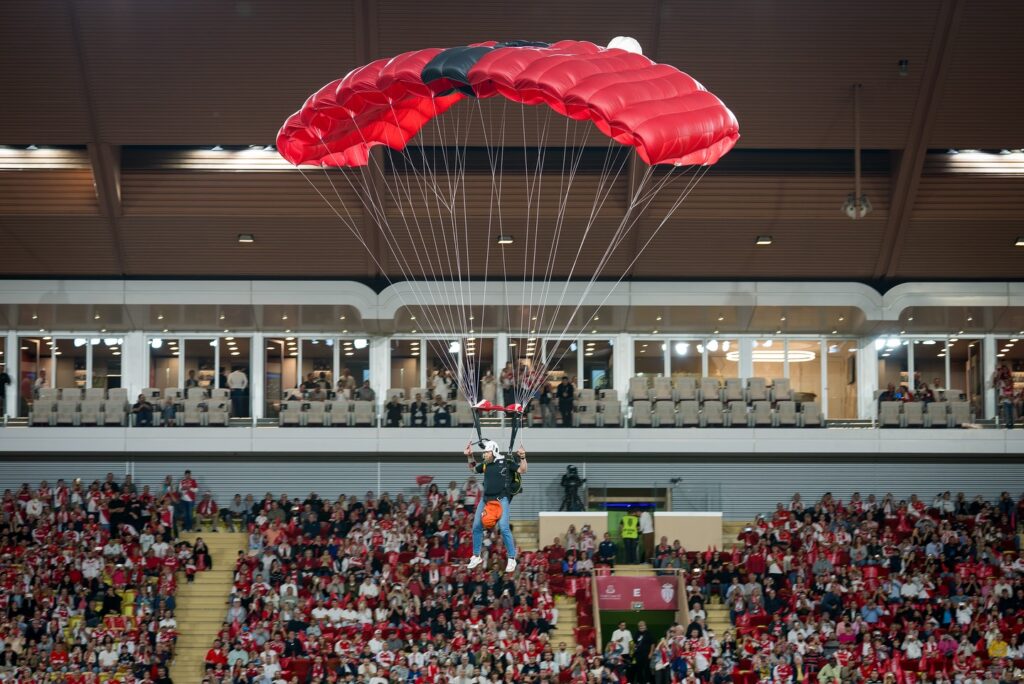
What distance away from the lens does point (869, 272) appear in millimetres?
30500

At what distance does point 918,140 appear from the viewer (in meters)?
27.1

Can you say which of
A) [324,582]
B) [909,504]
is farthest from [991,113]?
[324,582]

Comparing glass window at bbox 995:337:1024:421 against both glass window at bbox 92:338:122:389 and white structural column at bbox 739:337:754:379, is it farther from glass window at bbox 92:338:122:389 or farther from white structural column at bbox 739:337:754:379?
glass window at bbox 92:338:122:389

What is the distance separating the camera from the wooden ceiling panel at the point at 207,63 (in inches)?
963

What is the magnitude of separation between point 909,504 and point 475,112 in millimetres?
12745

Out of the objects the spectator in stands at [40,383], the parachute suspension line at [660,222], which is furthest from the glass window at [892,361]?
the spectator in stands at [40,383]

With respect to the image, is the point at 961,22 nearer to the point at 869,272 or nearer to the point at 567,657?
the point at 869,272

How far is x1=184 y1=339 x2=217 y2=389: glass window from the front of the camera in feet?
106

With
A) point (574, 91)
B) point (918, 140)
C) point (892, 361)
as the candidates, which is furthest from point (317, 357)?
point (574, 91)

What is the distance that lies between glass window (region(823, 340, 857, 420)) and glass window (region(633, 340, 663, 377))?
318cm

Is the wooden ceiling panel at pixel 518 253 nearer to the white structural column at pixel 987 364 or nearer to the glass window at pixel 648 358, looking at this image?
the glass window at pixel 648 358

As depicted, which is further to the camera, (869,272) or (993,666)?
(869,272)

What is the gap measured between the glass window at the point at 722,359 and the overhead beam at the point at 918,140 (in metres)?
4.08

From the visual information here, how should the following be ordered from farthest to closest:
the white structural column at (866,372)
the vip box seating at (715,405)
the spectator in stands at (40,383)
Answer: the white structural column at (866,372)
the spectator in stands at (40,383)
the vip box seating at (715,405)
